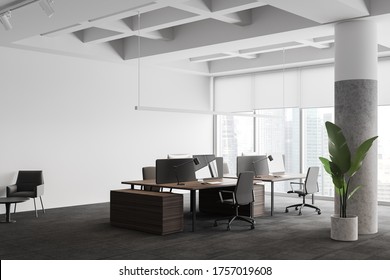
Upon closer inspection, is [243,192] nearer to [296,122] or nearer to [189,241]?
[189,241]

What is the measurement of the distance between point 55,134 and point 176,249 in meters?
4.69

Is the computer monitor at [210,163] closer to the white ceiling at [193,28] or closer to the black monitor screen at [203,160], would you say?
the black monitor screen at [203,160]

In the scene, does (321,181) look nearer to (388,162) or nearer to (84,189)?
(388,162)

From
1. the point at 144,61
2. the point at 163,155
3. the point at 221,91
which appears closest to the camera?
the point at 144,61

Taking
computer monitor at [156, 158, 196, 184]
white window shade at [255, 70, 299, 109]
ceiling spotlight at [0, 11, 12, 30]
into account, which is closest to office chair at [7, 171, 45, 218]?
computer monitor at [156, 158, 196, 184]

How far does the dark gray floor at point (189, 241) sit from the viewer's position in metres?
5.48

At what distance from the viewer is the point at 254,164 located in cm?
863

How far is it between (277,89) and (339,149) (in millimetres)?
5436

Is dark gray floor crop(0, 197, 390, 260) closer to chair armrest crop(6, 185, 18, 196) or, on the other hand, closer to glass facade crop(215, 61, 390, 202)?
chair armrest crop(6, 185, 18, 196)

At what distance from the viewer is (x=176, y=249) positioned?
5.78m

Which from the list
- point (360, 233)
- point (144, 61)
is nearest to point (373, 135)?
point (360, 233)

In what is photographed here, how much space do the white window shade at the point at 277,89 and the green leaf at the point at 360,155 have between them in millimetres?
5010

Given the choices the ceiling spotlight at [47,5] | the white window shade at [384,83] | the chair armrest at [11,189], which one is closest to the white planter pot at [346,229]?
the white window shade at [384,83]

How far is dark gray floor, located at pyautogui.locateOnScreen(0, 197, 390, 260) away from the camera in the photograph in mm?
5480
